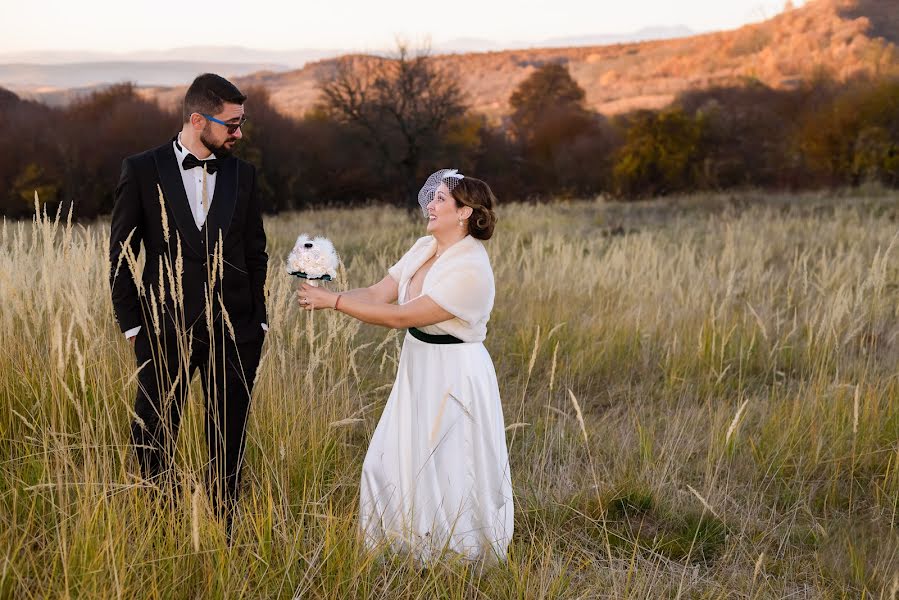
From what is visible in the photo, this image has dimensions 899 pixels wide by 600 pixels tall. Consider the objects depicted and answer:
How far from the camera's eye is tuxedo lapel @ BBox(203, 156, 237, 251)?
2.60 meters

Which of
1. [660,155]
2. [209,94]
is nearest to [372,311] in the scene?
[209,94]

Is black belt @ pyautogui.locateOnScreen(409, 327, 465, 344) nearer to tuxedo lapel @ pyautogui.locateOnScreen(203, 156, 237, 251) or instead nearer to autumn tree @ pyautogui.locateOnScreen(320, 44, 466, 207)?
tuxedo lapel @ pyautogui.locateOnScreen(203, 156, 237, 251)

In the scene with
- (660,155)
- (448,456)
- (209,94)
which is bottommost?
(660,155)

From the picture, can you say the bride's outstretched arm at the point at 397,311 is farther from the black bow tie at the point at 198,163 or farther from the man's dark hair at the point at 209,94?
the man's dark hair at the point at 209,94

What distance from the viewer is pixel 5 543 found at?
2.11 m

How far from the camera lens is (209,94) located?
2.54 meters

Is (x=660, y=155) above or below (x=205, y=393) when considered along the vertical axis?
below

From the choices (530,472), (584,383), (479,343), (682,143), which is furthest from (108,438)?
(682,143)

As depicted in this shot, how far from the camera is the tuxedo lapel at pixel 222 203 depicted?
2602 mm

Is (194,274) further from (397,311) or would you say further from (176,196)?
(397,311)

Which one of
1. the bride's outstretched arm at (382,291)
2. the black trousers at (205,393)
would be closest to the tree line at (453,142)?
the bride's outstretched arm at (382,291)

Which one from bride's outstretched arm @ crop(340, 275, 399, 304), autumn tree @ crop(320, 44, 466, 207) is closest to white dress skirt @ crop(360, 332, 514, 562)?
bride's outstretched arm @ crop(340, 275, 399, 304)

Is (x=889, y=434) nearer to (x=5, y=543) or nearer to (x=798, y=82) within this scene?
(x=5, y=543)

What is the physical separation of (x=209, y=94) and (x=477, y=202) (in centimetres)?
98
